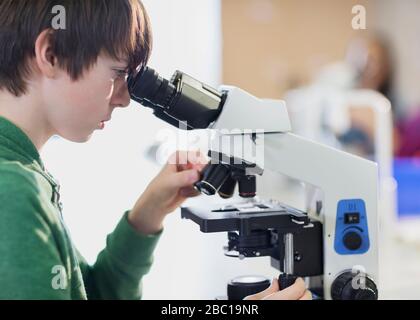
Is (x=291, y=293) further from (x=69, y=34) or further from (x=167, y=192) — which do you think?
(x=69, y=34)

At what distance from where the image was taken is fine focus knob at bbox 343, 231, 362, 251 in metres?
0.78

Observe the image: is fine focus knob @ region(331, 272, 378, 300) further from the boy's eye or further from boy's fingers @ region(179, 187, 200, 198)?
the boy's eye

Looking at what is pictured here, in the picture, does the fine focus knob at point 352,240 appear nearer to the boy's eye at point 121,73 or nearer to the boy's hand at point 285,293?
the boy's hand at point 285,293

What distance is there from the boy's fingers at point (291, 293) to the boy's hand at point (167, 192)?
9.3 inches

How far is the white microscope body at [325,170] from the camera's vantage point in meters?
0.74

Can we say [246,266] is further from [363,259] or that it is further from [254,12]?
[254,12]

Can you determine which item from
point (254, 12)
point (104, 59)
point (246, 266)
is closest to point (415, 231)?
point (246, 266)

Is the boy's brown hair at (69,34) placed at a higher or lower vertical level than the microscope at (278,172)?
higher

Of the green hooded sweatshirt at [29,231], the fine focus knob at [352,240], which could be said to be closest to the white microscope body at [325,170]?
the fine focus knob at [352,240]

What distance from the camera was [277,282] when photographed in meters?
0.75

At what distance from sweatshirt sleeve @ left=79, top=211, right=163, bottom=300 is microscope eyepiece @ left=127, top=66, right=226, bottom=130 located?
28 centimetres

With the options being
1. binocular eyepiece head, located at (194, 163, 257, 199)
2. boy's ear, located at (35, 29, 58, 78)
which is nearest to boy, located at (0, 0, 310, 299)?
boy's ear, located at (35, 29, 58, 78)

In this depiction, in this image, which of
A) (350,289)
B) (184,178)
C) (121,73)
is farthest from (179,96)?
(350,289)

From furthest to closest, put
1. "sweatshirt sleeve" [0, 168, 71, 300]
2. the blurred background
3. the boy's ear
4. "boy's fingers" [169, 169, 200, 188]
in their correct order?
the blurred background < "boy's fingers" [169, 169, 200, 188] < the boy's ear < "sweatshirt sleeve" [0, 168, 71, 300]
